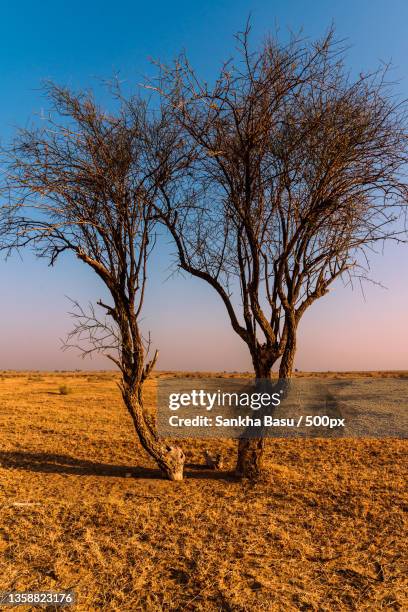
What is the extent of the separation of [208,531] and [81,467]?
4.18 metres

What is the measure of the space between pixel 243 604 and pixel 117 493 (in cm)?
381

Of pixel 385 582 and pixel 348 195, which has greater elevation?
pixel 348 195

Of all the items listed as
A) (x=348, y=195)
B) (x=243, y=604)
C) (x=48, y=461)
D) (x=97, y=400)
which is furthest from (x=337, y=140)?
(x=97, y=400)

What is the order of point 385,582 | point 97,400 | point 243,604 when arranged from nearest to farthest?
point 243,604
point 385,582
point 97,400

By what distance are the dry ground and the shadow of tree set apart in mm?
36

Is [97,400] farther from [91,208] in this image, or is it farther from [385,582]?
[385,582]

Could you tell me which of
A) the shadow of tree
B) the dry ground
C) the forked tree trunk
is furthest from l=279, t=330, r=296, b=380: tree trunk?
the forked tree trunk

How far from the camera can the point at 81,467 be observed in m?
9.70

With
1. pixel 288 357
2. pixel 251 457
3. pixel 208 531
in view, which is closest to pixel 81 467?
pixel 251 457

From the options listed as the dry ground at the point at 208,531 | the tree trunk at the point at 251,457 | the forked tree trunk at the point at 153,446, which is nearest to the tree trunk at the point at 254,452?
the tree trunk at the point at 251,457

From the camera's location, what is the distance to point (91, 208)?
8.60 m

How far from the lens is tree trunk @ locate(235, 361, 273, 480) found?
8.61 m

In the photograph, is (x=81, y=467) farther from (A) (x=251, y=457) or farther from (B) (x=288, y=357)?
(B) (x=288, y=357)

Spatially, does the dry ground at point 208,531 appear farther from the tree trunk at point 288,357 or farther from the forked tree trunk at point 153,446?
the tree trunk at point 288,357
